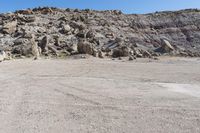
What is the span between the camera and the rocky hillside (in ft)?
83.5

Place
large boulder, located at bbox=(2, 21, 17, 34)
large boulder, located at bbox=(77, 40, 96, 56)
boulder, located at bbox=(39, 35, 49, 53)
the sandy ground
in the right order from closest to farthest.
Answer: the sandy ground, large boulder, located at bbox=(77, 40, 96, 56), boulder, located at bbox=(39, 35, 49, 53), large boulder, located at bbox=(2, 21, 17, 34)

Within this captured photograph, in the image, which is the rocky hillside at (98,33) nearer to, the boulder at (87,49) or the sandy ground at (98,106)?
the boulder at (87,49)

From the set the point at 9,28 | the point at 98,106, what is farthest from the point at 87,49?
the point at 98,106

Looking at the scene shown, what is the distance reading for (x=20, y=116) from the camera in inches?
283

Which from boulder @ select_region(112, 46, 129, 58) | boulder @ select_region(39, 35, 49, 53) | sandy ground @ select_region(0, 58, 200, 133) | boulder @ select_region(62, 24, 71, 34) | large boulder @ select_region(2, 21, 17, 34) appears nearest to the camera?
sandy ground @ select_region(0, 58, 200, 133)

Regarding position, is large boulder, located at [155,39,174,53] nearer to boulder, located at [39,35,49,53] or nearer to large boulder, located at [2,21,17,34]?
boulder, located at [39,35,49,53]

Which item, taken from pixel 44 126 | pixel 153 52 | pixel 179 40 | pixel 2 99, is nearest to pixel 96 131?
pixel 44 126

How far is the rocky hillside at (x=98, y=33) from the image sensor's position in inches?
1002

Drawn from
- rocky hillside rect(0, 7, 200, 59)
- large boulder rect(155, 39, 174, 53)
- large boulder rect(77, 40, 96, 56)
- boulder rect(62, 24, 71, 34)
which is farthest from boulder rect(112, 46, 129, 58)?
boulder rect(62, 24, 71, 34)

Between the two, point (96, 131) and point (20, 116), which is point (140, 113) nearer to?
point (96, 131)

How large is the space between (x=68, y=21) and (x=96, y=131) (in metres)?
27.9

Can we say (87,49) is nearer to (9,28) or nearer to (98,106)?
(9,28)

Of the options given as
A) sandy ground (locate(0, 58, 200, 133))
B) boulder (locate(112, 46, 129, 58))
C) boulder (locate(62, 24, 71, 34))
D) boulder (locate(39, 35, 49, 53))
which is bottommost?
sandy ground (locate(0, 58, 200, 133))

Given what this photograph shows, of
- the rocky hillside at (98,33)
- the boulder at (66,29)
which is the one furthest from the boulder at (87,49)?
the boulder at (66,29)
